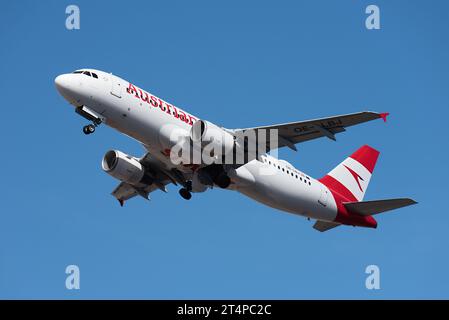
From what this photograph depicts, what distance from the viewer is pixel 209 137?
122ft

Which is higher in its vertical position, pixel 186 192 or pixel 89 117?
pixel 89 117

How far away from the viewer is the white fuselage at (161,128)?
35938 millimetres

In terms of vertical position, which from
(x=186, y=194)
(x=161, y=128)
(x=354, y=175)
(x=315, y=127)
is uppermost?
(x=315, y=127)

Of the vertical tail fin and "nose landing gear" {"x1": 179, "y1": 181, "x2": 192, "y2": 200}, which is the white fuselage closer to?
"nose landing gear" {"x1": 179, "y1": 181, "x2": 192, "y2": 200}

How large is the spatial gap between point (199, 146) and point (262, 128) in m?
3.16

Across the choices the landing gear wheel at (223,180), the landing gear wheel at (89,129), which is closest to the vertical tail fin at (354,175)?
the landing gear wheel at (223,180)

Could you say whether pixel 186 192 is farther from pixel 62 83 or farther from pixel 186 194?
pixel 62 83

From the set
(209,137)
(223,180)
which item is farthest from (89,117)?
(223,180)

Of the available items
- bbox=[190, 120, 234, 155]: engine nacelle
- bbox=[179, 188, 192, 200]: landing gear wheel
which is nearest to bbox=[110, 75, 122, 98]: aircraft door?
bbox=[190, 120, 234, 155]: engine nacelle

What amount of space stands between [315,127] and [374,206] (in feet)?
24.8

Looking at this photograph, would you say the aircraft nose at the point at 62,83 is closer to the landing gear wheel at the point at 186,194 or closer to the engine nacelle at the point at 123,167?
the engine nacelle at the point at 123,167

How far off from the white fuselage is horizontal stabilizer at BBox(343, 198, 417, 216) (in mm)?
1909

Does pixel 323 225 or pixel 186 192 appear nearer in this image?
pixel 186 192

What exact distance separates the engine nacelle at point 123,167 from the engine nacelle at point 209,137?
5719 mm
